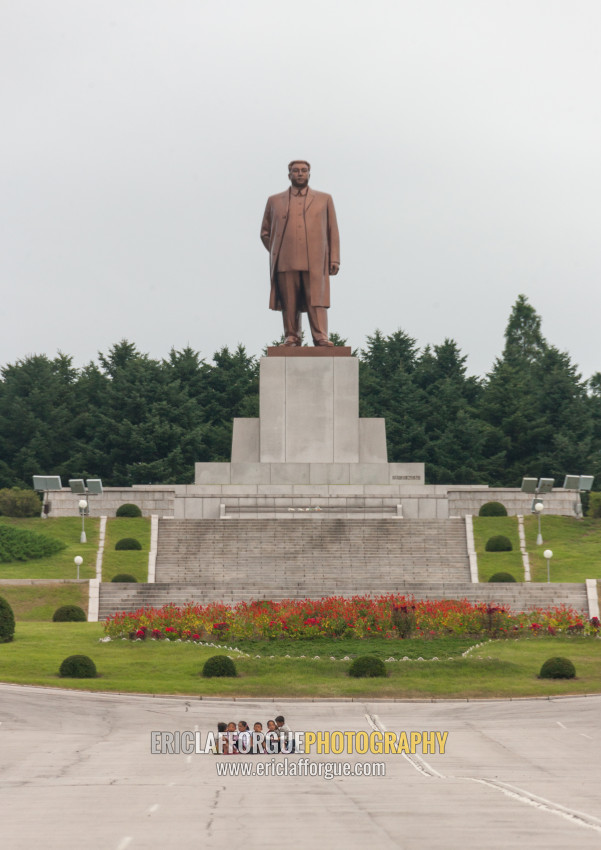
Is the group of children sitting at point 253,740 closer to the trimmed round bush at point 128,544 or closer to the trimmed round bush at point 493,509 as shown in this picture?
the trimmed round bush at point 128,544

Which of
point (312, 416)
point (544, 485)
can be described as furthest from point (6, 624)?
point (544, 485)

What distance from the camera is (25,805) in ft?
32.9

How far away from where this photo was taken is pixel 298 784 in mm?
11328

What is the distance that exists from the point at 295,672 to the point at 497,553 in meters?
14.4

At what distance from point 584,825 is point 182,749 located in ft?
21.6

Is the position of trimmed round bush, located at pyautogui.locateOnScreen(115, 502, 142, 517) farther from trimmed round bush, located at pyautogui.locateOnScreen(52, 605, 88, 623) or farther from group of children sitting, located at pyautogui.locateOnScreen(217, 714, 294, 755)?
group of children sitting, located at pyautogui.locateOnScreen(217, 714, 294, 755)

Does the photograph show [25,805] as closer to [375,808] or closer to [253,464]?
[375,808]

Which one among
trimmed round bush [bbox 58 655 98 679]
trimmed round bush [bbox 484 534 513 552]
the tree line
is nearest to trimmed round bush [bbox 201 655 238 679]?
trimmed round bush [bbox 58 655 98 679]

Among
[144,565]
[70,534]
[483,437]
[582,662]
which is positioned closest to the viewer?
[582,662]

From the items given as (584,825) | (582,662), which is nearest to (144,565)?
(582,662)

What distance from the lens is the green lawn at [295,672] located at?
1948 cm

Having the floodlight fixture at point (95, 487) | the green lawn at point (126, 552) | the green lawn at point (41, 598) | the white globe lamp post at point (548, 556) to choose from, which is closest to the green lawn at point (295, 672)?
the green lawn at point (41, 598)

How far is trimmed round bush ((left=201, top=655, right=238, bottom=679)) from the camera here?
2038cm

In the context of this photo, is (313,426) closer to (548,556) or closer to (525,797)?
(548,556)
